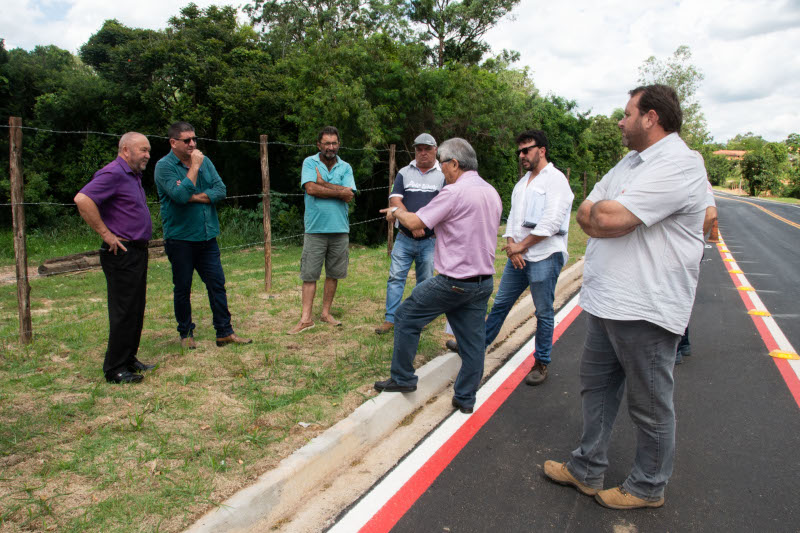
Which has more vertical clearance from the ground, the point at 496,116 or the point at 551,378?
the point at 496,116

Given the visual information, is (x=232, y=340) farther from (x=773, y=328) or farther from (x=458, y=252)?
(x=773, y=328)

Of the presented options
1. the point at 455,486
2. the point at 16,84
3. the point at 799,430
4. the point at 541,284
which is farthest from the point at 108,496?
the point at 16,84

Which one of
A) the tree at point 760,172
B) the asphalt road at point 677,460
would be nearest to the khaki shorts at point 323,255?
the asphalt road at point 677,460

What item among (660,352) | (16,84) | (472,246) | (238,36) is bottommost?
(660,352)

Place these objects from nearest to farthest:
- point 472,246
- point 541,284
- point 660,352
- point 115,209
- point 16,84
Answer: point 660,352 → point 472,246 → point 115,209 → point 541,284 → point 16,84

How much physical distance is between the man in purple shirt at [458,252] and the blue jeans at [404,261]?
174cm

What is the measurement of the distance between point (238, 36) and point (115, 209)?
57.1 feet

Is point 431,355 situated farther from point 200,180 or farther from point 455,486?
point 200,180

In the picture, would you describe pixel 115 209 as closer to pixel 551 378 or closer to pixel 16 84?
pixel 551 378

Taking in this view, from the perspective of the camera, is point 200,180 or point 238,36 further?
point 238,36

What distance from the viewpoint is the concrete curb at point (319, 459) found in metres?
2.64

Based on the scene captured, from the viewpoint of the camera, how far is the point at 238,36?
19.5 meters

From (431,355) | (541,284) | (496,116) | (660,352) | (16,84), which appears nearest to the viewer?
(660,352)

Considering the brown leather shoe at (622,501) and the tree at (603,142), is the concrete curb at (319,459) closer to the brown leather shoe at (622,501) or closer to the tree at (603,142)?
the brown leather shoe at (622,501)
